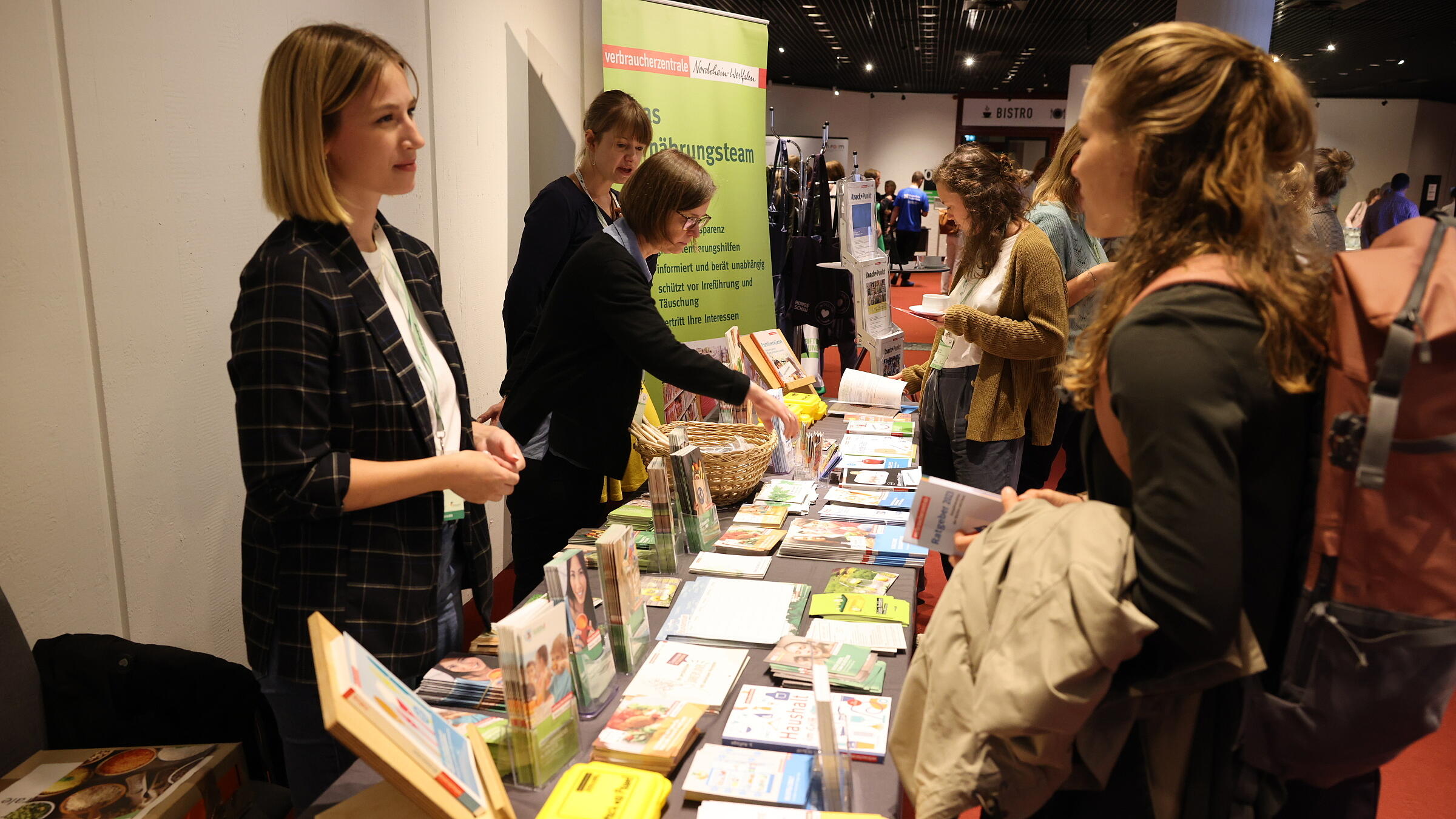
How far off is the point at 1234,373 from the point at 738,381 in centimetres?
139

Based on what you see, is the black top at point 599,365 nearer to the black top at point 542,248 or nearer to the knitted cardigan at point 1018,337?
the black top at point 542,248

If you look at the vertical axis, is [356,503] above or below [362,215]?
below

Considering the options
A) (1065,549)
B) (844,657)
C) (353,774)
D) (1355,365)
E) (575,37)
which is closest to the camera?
(1355,365)

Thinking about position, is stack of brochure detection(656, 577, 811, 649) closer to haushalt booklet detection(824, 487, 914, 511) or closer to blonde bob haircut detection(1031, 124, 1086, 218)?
haushalt booklet detection(824, 487, 914, 511)

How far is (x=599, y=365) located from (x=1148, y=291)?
4.88ft

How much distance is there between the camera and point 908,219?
15.2 m

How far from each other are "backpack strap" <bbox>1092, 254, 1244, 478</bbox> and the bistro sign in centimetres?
2172

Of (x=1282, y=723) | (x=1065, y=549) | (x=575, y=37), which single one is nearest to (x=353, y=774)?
(x=1065, y=549)

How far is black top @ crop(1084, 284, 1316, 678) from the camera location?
858mm

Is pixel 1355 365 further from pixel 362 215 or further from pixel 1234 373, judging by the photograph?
pixel 362 215

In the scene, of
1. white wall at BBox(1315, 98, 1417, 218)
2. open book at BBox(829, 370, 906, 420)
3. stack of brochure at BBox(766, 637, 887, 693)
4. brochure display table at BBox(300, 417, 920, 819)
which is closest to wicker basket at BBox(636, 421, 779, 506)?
brochure display table at BBox(300, 417, 920, 819)

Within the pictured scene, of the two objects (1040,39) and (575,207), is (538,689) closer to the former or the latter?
(575,207)

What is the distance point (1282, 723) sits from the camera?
94cm

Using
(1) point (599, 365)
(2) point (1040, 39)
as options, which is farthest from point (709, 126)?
(2) point (1040, 39)
